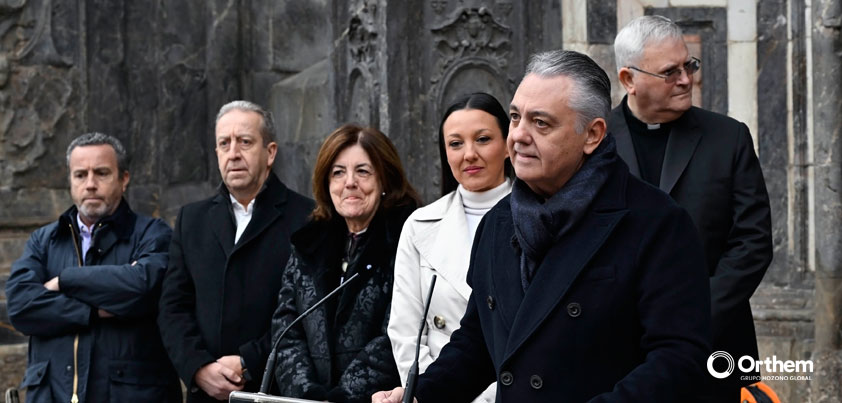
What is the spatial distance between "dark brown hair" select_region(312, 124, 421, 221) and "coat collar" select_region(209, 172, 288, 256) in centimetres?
47

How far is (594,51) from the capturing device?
6.48 m

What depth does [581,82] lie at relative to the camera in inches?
113

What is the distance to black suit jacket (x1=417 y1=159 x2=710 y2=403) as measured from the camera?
2.72 m

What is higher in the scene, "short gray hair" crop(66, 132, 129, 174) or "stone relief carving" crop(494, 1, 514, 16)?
"stone relief carving" crop(494, 1, 514, 16)

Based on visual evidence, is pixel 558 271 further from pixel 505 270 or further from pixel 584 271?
pixel 505 270

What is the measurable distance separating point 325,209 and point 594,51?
2.30 meters

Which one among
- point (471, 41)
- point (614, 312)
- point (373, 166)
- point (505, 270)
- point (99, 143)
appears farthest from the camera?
point (471, 41)

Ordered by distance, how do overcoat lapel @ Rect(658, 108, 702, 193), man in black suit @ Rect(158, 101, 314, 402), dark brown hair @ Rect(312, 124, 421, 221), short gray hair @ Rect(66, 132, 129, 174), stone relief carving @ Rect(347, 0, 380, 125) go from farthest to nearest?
stone relief carving @ Rect(347, 0, 380, 125) < short gray hair @ Rect(66, 132, 129, 174) < man in black suit @ Rect(158, 101, 314, 402) < dark brown hair @ Rect(312, 124, 421, 221) < overcoat lapel @ Rect(658, 108, 702, 193)

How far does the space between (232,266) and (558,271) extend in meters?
2.41

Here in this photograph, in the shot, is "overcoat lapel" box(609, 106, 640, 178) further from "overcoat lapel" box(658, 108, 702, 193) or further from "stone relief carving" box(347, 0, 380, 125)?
"stone relief carving" box(347, 0, 380, 125)

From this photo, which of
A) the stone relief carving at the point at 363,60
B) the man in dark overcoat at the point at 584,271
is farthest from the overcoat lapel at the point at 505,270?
the stone relief carving at the point at 363,60

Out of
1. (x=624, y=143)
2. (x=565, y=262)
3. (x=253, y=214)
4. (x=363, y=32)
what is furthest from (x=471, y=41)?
(x=565, y=262)

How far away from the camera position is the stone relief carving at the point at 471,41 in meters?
6.47

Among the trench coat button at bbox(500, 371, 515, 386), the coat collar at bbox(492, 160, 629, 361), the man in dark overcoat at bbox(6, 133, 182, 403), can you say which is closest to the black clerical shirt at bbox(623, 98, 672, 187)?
the coat collar at bbox(492, 160, 629, 361)
